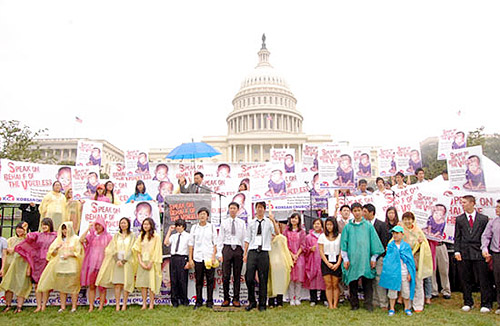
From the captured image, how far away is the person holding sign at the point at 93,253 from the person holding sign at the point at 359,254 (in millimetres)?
4244

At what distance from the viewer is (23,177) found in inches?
317

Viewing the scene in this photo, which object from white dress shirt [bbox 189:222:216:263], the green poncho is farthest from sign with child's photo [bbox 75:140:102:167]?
the green poncho

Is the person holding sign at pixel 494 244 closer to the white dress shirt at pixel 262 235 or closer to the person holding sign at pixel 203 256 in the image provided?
the white dress shirt at pixel 262 235

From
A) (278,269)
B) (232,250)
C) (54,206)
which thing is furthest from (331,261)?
(54,206)

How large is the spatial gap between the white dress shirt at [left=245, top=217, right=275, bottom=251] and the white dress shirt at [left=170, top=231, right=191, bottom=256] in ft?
3.62

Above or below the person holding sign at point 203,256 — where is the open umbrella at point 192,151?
above

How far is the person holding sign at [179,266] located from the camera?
644 centimetres

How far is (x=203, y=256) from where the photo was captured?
20.7ft

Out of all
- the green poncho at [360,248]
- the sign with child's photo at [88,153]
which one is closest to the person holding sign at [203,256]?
the green poncho at [360,248]

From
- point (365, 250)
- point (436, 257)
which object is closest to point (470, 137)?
point (436, 257)

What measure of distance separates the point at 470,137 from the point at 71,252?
1063 inches

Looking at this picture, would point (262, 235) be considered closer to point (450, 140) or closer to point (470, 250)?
point (470, 250)

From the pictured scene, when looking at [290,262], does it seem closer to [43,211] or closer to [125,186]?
[125,186]

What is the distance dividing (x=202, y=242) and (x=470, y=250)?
4624 mm
